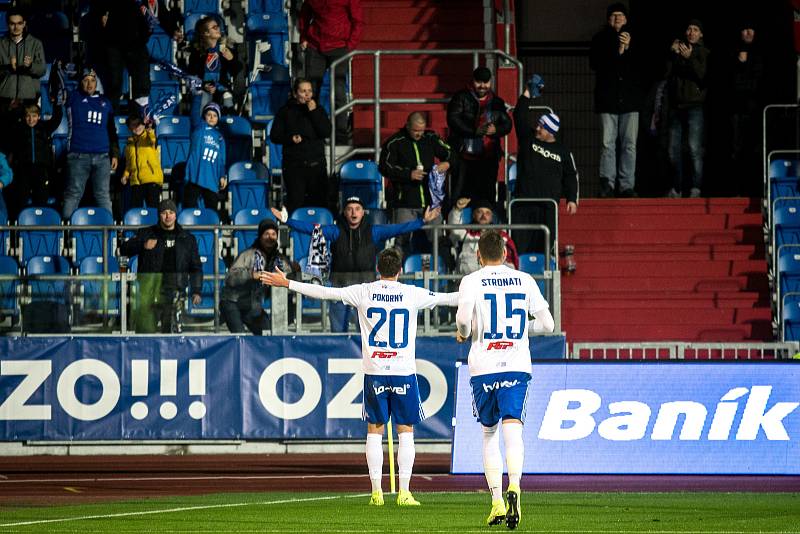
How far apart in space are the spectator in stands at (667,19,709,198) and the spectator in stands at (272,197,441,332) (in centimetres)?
514

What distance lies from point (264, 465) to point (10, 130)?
288 inches

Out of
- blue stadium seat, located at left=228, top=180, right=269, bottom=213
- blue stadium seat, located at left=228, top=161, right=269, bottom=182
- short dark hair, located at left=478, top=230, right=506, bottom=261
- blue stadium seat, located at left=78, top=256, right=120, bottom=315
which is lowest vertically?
blue stadium seat, located at left=78, top=256, right=120, bottom=315

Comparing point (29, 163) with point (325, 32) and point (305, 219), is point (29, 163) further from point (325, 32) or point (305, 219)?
point (325, 32)

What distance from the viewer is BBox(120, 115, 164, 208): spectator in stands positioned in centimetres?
2183

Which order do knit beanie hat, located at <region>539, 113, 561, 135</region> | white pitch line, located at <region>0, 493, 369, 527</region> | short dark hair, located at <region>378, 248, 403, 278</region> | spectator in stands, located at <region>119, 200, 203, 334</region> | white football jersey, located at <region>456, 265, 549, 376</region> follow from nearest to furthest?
white football jersey, located at <region>456, 265, 549, 376</region> → white pitch line, located at <region>0, 493, 369, 527</region> → short dark hair, located at <region>378, 248, 403, 278</region> → spectator in stands, located at <region>119, 200, 203, 334</region> → knit beanie hat, located at <region>539, 113, 561, 135</region>

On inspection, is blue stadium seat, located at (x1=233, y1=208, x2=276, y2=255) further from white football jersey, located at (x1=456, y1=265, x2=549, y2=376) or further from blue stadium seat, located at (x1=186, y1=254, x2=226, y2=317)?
white football jersey, located at (x1=456, y1=265, x2=549, y2=376)

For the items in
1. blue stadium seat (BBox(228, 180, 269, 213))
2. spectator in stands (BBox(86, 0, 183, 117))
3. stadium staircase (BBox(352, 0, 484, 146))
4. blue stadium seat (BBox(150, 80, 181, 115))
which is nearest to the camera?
blue stadium seat (BBox(228, 180, 269, 213))

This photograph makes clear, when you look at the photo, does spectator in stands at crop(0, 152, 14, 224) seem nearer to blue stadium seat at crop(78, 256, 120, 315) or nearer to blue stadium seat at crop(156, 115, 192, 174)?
blue stadium seat at crop(156, 115, 192, 174)

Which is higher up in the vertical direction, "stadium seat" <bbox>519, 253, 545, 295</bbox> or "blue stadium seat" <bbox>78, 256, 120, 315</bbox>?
"stadium seat" <bbox>519, 253, 545, 295</bbox>

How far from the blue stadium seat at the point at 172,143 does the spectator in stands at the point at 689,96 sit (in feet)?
22.8

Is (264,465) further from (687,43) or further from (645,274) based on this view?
(687,43)

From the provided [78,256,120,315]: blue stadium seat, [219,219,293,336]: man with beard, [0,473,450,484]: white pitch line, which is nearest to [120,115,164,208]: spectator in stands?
[78,256,120,315]: blue stadium seat

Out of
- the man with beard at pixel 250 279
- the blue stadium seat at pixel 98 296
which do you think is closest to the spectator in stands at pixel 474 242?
the man with beard at pixel 250 279

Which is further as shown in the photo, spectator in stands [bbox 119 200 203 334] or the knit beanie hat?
the knit beanie hat
